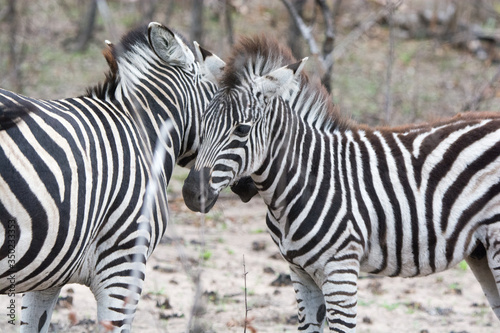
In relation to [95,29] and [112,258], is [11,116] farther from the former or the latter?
[95,29]

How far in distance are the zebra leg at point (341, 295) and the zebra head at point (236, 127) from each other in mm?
881

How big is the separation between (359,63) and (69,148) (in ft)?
46.9

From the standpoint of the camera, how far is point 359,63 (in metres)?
17.0

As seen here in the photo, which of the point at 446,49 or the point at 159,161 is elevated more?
the point at 446,49

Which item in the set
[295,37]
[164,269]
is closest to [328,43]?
[164,269]

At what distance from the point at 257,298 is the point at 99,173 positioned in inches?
133

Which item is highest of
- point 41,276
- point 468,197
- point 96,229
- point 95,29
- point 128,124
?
point 95,29

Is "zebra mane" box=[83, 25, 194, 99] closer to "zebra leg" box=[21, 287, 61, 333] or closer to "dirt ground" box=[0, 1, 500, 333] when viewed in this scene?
"dirt ground" box=[0, 1, 500, 333]

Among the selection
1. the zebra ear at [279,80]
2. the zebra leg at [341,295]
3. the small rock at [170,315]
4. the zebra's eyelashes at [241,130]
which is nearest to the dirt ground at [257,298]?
the small rock at [170,315]

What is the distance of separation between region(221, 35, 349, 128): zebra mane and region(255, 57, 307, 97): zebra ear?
0.38 ft

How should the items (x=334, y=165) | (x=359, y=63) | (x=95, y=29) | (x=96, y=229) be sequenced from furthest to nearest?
(x=95, y=29) < (x=359, y=63) < (x=334, y=165) < (x=96, y=229)

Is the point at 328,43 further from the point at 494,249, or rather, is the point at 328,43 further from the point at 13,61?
the point at 13,61

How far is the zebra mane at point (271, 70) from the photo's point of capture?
13.8 feet

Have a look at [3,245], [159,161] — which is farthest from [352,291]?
[3,245]
